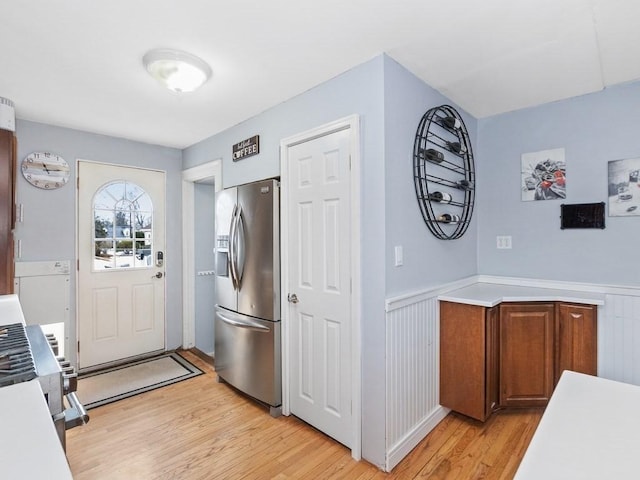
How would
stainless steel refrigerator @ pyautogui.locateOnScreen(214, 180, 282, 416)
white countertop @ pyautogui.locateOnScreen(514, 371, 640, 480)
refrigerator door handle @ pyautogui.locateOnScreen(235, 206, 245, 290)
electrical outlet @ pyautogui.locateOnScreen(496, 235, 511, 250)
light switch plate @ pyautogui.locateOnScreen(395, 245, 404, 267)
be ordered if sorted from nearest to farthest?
white countertop @ pyautogui.locateOnScreen(514, 371, 640, 480) → light switch plate @ pyautogui.locateOnScreen(395, 245, 404, 267) → stainless steel refrigerator @ pyautogui.locateOnScreen(214, 180, 282, 416) → refrigerator door handle @ pyautogui.locateOnScreen(235, 206, 245, 290) → electrical outlet @ pyautogui.locateOnScreen(496, 235, 511, 250)

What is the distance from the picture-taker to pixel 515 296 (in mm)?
2365

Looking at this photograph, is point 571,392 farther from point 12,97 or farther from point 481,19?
point 12,97

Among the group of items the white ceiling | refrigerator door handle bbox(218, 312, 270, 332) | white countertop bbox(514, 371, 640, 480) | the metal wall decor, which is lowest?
refrigerator door handle bbox(218, 312, 270, 332)

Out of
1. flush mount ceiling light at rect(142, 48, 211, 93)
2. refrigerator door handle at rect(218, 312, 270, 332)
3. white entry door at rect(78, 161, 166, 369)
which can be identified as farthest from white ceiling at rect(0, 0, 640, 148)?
refrigerator door handle at rect(218, 312, 270, 332)

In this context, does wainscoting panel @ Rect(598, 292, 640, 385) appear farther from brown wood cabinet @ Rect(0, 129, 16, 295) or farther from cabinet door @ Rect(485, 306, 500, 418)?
brown wood cabinet @ Rect(0, 129, 16, 295)

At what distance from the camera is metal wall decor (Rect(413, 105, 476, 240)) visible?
2203mm

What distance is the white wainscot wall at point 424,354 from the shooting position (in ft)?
6.35

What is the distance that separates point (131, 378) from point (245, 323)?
4.53 ft

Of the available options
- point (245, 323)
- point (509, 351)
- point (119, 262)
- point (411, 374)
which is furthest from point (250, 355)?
point (509, 351)

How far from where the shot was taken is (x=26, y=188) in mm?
2869

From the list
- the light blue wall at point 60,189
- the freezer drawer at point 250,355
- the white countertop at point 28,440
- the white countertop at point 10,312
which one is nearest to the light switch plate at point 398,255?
the freezer drawer at point 250,355

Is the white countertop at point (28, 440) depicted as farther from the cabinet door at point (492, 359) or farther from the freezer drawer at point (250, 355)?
the cabinet door at point (492, 359)

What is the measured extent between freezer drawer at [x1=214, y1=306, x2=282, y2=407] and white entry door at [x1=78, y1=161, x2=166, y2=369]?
1.11m

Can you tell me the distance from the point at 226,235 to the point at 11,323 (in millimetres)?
1570
